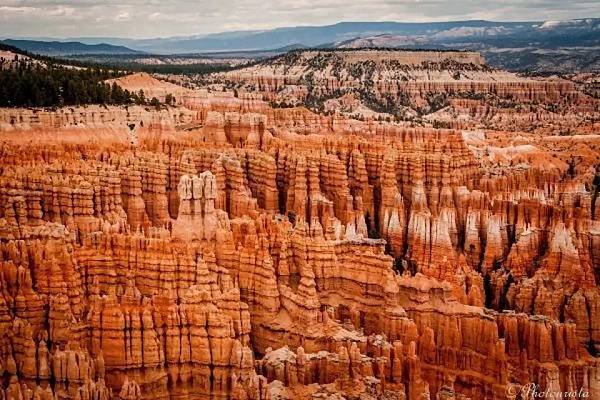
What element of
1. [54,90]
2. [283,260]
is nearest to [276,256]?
[283,260]

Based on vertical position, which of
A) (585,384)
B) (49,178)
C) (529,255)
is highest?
(49,178)

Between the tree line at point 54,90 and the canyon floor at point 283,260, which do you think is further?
the tree line at point 54,90

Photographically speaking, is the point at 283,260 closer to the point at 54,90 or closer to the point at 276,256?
the point at 276,256

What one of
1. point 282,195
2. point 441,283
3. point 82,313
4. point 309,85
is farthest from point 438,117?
point 82,313

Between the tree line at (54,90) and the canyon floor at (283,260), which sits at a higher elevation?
the tree line at (54,90)

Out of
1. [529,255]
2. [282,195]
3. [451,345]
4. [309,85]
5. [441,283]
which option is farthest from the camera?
[309,85]

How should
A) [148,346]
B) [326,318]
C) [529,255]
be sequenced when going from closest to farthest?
[148,346]
[326,318]
[529,255]

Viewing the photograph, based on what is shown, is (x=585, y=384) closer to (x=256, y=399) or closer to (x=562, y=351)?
(x=562, y=351)

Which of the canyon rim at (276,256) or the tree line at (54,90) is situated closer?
the canyon rim at (276,256)
